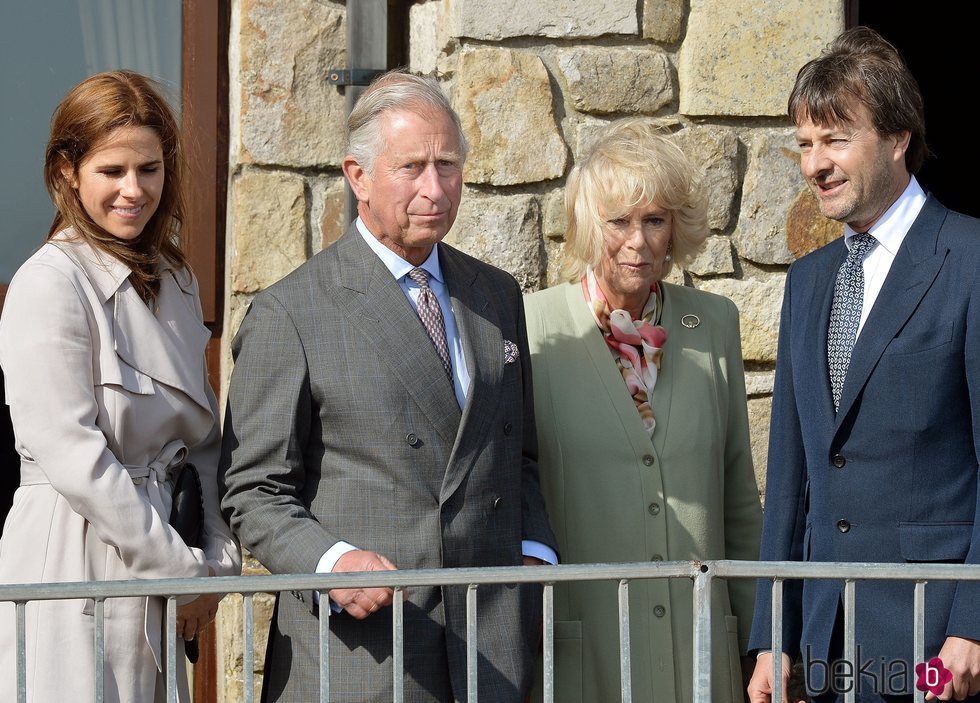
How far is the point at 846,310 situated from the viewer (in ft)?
8.72

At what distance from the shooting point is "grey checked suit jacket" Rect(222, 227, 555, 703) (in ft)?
8.10

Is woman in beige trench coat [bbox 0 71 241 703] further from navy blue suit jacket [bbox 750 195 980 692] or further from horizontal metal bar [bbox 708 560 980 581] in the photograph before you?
navy blue suit jacket [bbox 750 195 980 692]

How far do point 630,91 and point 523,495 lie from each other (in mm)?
1278

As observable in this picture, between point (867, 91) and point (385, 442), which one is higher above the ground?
point (867, 91)

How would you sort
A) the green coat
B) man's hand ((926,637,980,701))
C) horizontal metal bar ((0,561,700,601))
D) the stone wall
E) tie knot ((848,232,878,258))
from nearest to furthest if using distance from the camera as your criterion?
horizontal metal bar ((0,561,700,601)) → man's hand ((926,637,980,701)) → tie knot ((848,232,878,258)) → the green coat → the stone wall

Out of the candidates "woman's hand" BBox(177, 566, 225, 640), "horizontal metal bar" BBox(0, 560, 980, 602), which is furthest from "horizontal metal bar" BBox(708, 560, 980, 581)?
"woman's hand" BBox(177, 566, 225, 640)

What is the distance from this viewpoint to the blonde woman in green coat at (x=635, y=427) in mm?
2879

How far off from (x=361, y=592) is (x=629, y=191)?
1067 millimetres

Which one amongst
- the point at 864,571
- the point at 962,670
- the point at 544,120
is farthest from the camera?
the point at 544,120

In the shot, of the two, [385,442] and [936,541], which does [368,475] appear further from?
[936,541]

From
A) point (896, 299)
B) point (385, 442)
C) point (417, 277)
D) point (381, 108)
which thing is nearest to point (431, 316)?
point (417, 277)

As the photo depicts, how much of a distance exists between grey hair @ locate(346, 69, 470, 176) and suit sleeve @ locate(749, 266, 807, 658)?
810 millimetres

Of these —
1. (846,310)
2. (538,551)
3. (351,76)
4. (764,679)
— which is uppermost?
(351,76)

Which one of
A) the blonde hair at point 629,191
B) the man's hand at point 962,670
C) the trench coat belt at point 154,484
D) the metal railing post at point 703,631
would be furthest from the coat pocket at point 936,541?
the trench coat belt at point 154,484
